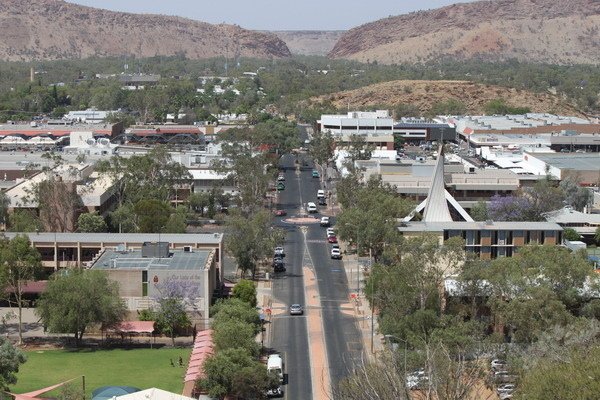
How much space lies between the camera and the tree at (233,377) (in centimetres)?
4216

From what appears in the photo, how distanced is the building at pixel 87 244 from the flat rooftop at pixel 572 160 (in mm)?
44398

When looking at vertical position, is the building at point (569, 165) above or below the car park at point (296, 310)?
above

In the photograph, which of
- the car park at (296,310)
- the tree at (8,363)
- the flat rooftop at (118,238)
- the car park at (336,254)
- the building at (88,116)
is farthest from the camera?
the building at (88,116)

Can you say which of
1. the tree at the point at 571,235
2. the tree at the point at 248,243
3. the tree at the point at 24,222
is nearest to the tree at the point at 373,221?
the tree at the point at 248,243

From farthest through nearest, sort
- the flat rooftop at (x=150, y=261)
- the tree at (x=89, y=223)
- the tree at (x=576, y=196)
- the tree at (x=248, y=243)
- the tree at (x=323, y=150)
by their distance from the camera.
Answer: the tree at (x=323, y=150) < the tree at (x=576, y=196) < the tree at (x=89, y=223) < the tree at (x=248, y=243) < the flat rooftop at (x=150, y=261)

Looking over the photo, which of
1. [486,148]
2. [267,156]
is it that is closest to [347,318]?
[267,156]

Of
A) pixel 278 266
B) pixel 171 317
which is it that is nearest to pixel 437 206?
pixel 278 266

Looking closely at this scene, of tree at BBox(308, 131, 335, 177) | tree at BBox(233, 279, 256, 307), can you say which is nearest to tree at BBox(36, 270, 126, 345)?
tree at BBox(233, 279, 256, 307)

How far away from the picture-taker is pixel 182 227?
72.1 meters

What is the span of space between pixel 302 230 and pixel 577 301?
35367 mm

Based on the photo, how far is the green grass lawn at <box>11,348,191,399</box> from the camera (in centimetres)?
4522

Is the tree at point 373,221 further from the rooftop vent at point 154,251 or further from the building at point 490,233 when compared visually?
the rooftop vent at point 154,251

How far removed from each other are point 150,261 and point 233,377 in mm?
16305

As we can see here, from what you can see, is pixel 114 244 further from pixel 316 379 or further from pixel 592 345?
pixel 592 345
